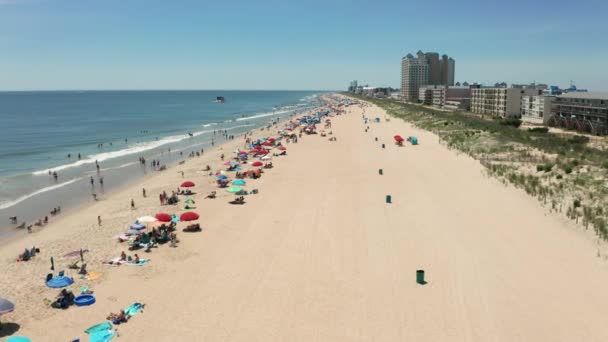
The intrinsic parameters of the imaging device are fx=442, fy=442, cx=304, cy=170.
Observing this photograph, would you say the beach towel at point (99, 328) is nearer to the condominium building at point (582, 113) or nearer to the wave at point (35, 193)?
the wave at point (35, 193)

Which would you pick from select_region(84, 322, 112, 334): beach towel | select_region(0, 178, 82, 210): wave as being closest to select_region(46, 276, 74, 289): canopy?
select_region(84, 322, 112, 334): beach towel

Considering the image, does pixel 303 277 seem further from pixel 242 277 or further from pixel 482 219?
pixel 482 219

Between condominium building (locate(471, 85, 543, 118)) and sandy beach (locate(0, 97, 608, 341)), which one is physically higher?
condominium building (locate(471, 85, 543, 118))

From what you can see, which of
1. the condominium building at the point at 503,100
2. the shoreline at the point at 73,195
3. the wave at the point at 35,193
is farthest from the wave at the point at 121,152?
the condominium building at the point at 503,100

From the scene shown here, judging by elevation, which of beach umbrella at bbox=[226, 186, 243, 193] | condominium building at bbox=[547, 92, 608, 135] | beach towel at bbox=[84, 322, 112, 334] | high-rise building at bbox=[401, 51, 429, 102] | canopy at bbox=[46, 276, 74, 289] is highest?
high-rise building at bbox=[401, 51, 429, 102]

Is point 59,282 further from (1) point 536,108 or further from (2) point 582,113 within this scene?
(1) point 536,108

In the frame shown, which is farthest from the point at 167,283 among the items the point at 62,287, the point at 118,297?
the point at 62,287

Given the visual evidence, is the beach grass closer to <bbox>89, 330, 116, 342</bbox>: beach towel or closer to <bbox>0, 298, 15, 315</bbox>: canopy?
<bbox>89, 330, 116, 342</bbox>: beach towel
